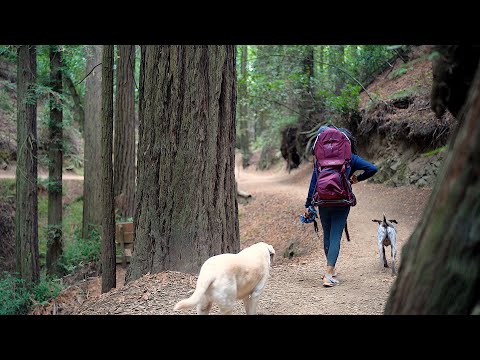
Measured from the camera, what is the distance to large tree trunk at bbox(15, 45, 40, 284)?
10.5 m

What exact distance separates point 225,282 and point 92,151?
40.3ft

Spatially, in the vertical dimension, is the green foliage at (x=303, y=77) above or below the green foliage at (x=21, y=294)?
above

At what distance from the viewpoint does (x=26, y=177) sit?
416 inches

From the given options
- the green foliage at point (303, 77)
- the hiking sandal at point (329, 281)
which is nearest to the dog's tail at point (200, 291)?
the hiking sandal at point (329, 281)

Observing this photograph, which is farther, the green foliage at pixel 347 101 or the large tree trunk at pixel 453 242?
the green foliage at pixel 347 101

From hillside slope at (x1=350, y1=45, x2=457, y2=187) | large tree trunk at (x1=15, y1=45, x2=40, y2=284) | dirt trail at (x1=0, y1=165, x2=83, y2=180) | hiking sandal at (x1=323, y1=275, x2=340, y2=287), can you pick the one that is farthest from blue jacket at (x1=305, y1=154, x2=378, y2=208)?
dirt trail at (x1=0, y1=165, x2=83, y2=180)

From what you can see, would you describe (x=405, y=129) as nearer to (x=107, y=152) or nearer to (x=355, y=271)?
(x=355, y=271)

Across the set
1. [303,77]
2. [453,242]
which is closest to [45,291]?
[453,242]

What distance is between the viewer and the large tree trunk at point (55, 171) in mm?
12828

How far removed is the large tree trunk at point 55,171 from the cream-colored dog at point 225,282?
396 inches

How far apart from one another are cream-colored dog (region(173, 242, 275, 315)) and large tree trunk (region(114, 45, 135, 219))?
377 inches

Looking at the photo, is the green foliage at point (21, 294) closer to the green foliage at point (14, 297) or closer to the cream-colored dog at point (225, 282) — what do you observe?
Answer: the green foliage at point (14, 297)

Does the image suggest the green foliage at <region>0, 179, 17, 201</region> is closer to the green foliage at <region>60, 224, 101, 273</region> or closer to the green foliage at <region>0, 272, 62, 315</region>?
the green foliage at <region>60, 224, 101, 273</region>
